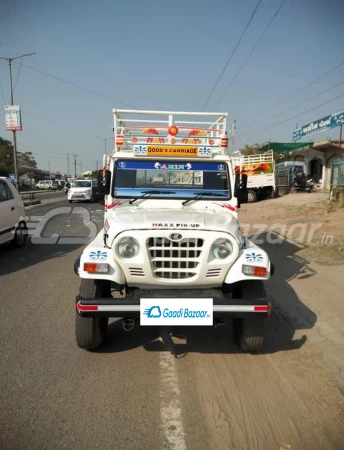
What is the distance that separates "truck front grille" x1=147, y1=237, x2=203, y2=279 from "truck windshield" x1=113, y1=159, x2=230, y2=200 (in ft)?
5.00

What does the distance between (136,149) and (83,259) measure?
197 centimetres

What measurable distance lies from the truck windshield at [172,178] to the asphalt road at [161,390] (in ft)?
5.84

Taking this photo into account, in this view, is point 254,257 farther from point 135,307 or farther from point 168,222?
point 135,307

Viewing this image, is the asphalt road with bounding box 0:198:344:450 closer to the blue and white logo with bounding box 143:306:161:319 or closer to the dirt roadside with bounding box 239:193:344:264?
the blue and white logo with bounding box 143:306:161:319

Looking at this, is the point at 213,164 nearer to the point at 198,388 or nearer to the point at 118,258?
the point at 118,258

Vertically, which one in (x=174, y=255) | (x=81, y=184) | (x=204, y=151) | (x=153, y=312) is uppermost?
(x=204, y=151)

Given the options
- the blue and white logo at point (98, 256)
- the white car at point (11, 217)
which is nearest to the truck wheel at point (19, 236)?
the white car at point (11, 217)

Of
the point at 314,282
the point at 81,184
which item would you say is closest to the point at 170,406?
the point at 314,282

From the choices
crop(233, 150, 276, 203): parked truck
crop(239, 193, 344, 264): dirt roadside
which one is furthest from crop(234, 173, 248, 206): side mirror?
crop(233, 150, 276, 203): parked truck

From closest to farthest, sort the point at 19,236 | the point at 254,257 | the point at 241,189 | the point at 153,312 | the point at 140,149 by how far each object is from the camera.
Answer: the point at 153,312 → the point at 254,257 → the point at 241,189 → the point at 140,149 → the point at 19,236

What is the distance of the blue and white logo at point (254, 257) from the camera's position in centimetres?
355

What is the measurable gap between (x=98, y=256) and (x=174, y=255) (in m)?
0.73

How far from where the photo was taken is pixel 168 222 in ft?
11.6

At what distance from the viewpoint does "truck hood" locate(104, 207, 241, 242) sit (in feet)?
11.3
